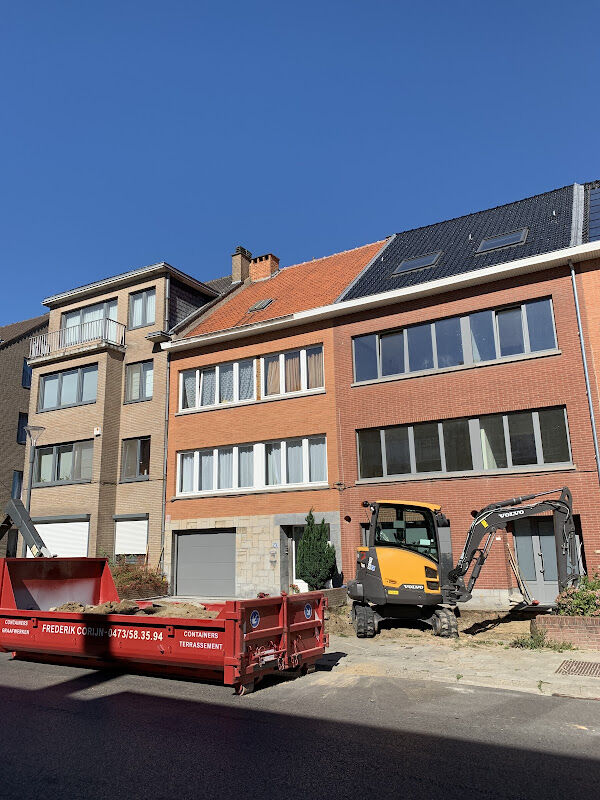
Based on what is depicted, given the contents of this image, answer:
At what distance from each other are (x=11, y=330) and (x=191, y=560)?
62.9 feet

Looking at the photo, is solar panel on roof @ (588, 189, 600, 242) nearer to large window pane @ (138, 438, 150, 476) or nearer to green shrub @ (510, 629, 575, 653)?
green shrub @ (510, 629, 575, 653)

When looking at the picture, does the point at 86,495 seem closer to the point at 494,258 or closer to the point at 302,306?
the point at 302,306

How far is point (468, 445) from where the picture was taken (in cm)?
1691

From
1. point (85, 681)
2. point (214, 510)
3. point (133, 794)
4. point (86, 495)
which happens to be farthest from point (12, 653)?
point (86, 495)

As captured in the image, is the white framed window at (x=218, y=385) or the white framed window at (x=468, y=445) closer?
the white framed window at (x=468, y=445)

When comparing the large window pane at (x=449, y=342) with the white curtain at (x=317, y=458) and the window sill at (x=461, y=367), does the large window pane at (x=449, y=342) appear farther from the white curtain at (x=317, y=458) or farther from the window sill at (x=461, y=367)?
the white curtain at (x=317, y=458)

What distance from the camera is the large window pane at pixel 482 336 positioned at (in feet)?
56.2

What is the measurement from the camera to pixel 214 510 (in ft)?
68.5

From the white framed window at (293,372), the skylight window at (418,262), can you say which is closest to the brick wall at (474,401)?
the white framed window at (293,372)

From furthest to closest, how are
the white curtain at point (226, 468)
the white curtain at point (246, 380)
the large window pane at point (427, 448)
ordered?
the white curtain at point (246, 380) < the white curtain at point (226, 468) < the large window pane at point (427, 448)

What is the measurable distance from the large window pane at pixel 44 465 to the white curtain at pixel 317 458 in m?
11.6

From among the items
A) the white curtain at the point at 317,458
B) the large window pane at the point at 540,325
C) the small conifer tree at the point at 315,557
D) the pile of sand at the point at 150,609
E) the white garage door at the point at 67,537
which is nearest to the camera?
the pile of sand at the point at 150,609

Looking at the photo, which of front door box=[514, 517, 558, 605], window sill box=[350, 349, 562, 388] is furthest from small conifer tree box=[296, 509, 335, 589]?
front door box=[514, 517, 558, 605]

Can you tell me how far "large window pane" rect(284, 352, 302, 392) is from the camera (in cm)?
2036
